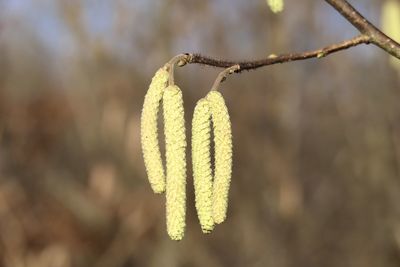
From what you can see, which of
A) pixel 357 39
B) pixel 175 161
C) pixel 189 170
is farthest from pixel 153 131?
pixel 189 170

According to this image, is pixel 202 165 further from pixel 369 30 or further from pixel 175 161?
pixel 369 30

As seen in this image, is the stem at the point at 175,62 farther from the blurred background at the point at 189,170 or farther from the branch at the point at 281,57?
the blurred background at the point at 189,170

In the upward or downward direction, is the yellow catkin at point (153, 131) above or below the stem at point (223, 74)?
below

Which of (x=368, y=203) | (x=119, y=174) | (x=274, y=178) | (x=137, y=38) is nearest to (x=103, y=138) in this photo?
(x=119, y=174)

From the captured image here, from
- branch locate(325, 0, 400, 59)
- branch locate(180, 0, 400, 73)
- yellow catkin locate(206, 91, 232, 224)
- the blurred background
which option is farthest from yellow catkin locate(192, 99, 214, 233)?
the blurred background

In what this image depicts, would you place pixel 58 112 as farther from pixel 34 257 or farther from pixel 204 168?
pixel 204 168

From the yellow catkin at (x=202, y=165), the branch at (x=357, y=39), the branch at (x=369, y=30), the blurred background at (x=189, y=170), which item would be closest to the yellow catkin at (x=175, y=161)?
the yellow catkin at (x=202, y=165)
